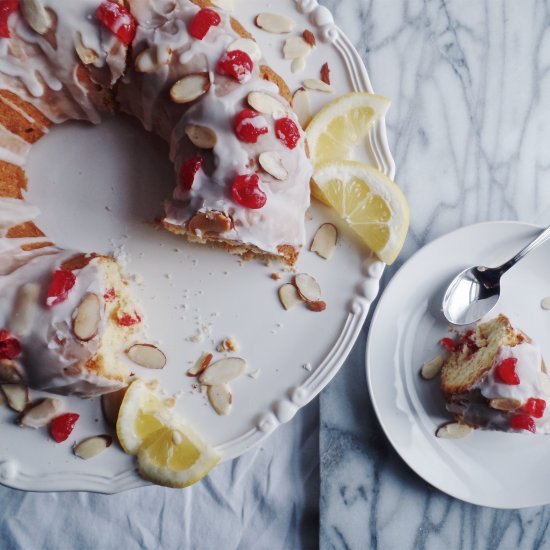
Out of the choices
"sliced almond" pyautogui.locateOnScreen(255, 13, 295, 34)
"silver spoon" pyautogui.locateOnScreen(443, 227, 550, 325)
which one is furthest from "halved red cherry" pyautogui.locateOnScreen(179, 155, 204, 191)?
"silver spoon" pyautogui.locateOnScreen(443, 227, 550, 325)

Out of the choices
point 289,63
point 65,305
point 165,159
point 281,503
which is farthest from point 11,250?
point 281,503

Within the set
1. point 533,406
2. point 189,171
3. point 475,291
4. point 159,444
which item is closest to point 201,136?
point 189,171

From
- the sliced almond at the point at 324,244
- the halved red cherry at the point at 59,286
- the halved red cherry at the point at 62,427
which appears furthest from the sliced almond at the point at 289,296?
the halved red cherry at the point at 62,427

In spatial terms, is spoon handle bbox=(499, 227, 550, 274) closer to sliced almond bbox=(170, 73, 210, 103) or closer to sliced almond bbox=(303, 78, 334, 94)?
sliced almond bbox=(303, 78, 334, 94)

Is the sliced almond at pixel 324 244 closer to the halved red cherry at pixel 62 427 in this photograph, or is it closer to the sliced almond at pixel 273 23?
the sliced almond at pixel 273 23

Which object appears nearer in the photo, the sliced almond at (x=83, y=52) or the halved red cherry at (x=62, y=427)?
the sliced almond at (x=83, y=52)

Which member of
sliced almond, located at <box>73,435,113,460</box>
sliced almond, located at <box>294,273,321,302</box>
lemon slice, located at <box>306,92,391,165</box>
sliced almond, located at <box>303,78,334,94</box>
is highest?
sliced almond, located at <box>303,78,334,94</box>

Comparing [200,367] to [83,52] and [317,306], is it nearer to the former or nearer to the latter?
[317,306]
